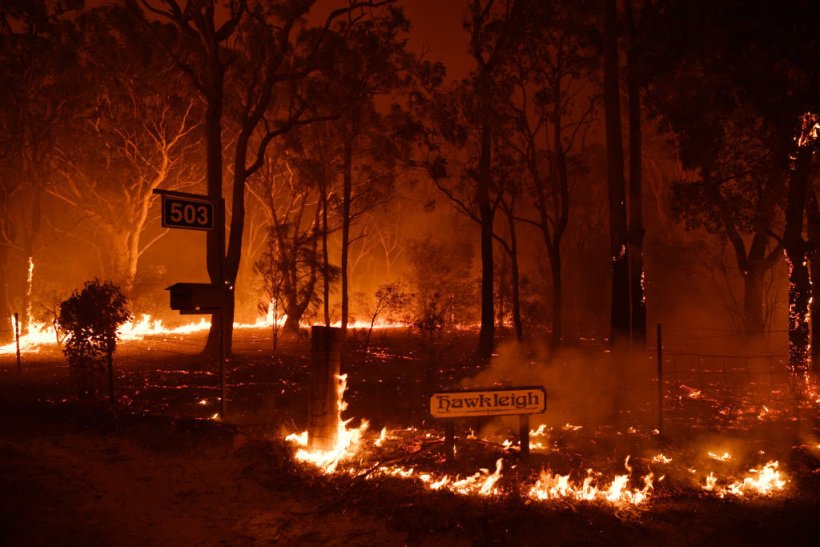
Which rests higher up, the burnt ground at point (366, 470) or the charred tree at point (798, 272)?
the charred tree at point (798, 272)

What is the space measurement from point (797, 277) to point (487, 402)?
11.1 meters

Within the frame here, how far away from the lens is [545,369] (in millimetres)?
17281

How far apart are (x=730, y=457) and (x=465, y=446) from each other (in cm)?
328

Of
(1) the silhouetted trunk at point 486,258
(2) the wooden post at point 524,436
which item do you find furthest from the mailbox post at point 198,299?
(1) the silhouetted trunk at point 486,258

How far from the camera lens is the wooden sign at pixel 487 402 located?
6.88m

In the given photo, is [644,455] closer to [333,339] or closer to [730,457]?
[730,457]

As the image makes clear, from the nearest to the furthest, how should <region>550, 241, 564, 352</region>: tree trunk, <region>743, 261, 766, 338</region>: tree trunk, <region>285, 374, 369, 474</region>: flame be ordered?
<region>285, 374, 369, 474</region>: flame
<region>743, 261, 766, 338</region>: tree trunk
<region>550, 241, 564, 352</region>: tree trunk

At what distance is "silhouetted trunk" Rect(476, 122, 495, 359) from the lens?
20453 mm

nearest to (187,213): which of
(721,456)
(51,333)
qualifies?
(721,456)

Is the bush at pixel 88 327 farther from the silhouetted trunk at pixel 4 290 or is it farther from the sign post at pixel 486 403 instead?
the silhouetted trunk at pixel 4 290

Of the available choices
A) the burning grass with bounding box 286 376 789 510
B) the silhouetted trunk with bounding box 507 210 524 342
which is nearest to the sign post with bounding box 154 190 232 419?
the burning grass with bounding box 286 376 789 510

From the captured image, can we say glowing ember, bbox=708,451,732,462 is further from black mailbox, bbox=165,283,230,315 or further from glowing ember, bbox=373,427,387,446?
black mailbox, bbox=165,283,230,315

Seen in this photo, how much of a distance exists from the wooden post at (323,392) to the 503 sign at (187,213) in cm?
257

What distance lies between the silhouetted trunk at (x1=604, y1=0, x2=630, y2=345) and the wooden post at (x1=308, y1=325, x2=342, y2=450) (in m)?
9.43
